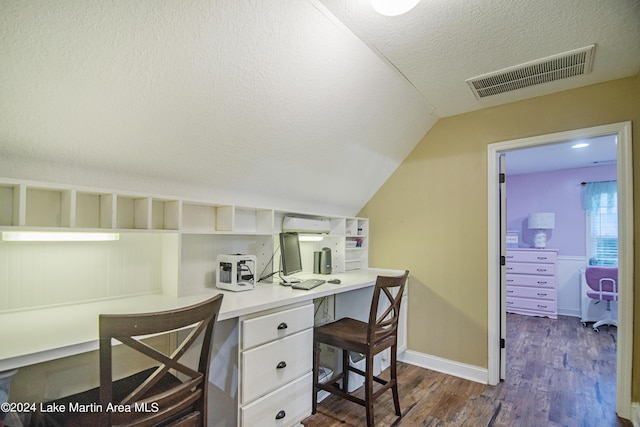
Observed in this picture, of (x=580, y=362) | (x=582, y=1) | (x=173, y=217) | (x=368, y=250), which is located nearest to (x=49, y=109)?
(x=173, y=217)

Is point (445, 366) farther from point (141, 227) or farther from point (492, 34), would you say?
point (141, 227)

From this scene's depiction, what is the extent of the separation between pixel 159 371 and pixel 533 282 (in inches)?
211

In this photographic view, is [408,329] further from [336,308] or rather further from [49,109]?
[49,109]

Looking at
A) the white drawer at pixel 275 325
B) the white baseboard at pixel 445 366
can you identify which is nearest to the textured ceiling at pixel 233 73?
the white drawer at pixel 275 325

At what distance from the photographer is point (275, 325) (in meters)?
1.69

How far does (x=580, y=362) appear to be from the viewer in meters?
2.95

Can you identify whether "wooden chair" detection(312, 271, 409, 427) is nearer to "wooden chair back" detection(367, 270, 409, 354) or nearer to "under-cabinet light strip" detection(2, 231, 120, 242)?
"wooden chair back" detection(367, 270, 409, 354)

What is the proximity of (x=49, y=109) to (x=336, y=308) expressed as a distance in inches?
90.2

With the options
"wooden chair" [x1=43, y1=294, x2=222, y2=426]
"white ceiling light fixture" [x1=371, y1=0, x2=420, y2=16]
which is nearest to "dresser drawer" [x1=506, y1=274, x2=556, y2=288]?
"white ceiling light fixture" [x1=371, y1=0, x2=420, y2=16]

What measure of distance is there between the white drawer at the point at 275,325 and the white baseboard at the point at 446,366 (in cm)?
150

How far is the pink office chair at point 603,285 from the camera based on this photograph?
3916 millimetres

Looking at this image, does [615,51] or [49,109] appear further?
[615,51]

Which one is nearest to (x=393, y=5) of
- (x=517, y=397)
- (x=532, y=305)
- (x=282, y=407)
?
(x=282, y=407)

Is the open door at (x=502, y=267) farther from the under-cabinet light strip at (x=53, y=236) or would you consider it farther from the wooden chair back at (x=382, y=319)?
the under-cabinet light strip at (x=53, y=236)
